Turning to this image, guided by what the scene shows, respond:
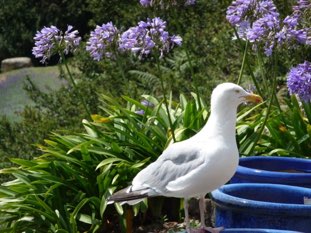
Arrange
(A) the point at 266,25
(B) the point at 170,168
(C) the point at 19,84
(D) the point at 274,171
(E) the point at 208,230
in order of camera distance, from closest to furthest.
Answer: (E) the point at 208,230 → (B) the point at 170,168 → (D) the point at 274,171 → (A) the point at 266,25 → (C) the point at 19,84

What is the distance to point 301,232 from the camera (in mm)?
3533

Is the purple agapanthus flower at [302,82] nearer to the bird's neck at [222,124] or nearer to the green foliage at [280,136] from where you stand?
the green foliage at [280,136]

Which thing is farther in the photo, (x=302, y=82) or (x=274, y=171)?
(x=302, y=82)

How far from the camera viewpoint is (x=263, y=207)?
351cm

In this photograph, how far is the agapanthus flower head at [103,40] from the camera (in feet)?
20.0

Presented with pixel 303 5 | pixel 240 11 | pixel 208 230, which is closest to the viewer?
pixel 208 230

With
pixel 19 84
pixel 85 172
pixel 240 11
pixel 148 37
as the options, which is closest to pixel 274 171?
pixel 148 37

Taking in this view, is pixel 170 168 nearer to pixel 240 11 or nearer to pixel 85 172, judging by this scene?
pixel 85 172

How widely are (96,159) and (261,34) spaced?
1.45m

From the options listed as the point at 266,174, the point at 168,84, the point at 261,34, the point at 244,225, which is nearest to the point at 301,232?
the point at 244,225

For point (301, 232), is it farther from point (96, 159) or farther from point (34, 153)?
point (34, 153)

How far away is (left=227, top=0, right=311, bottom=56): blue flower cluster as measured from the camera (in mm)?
5410

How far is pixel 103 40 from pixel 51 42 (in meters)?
0.37

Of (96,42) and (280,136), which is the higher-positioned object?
(96,42)
